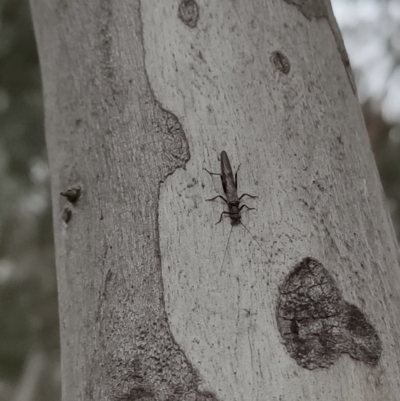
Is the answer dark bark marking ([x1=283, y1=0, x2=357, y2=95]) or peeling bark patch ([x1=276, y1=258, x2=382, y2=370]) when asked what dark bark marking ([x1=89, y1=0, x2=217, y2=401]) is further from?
dark bark marking ([x1=283, y1=0, x2=357, y2=95])

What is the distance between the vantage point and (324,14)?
1457 millimetres

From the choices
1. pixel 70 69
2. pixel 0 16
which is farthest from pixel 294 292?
pixel 0 16

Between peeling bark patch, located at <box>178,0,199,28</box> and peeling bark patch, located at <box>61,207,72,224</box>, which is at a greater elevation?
peeling bark patch, located at <box>178,0,199,28</box>

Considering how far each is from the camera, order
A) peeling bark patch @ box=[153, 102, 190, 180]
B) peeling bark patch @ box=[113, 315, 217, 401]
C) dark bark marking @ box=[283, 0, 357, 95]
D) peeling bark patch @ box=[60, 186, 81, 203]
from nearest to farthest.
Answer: peeling bark patch @ box=[113, 315, 217, 401] < peeling bark patch @ box=[153, 102, 190, 180] < peeling bark patch @ box=[60, 186, 81, 203] < dark bark marking @ box=[283, 0, 357, 95]

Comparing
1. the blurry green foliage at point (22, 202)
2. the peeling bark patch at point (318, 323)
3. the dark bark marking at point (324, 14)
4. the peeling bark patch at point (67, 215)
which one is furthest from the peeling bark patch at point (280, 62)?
the blurry green foliage at point (22, 202)

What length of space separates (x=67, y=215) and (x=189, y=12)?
564 millimetres

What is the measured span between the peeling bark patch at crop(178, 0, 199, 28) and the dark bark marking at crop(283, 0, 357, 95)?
24 centimetres

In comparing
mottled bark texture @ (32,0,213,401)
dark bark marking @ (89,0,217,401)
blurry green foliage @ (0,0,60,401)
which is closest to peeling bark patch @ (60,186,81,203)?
mottled bark texture @ (32,0,213,401)

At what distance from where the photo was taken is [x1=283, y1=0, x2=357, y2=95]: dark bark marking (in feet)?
4.57

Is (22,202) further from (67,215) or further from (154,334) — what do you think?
(154,334)

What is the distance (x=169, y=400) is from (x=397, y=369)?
46 cm

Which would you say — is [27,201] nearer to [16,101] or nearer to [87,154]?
[16,101]

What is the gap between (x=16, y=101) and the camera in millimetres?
5258

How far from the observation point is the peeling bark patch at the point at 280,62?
4.14 ft
